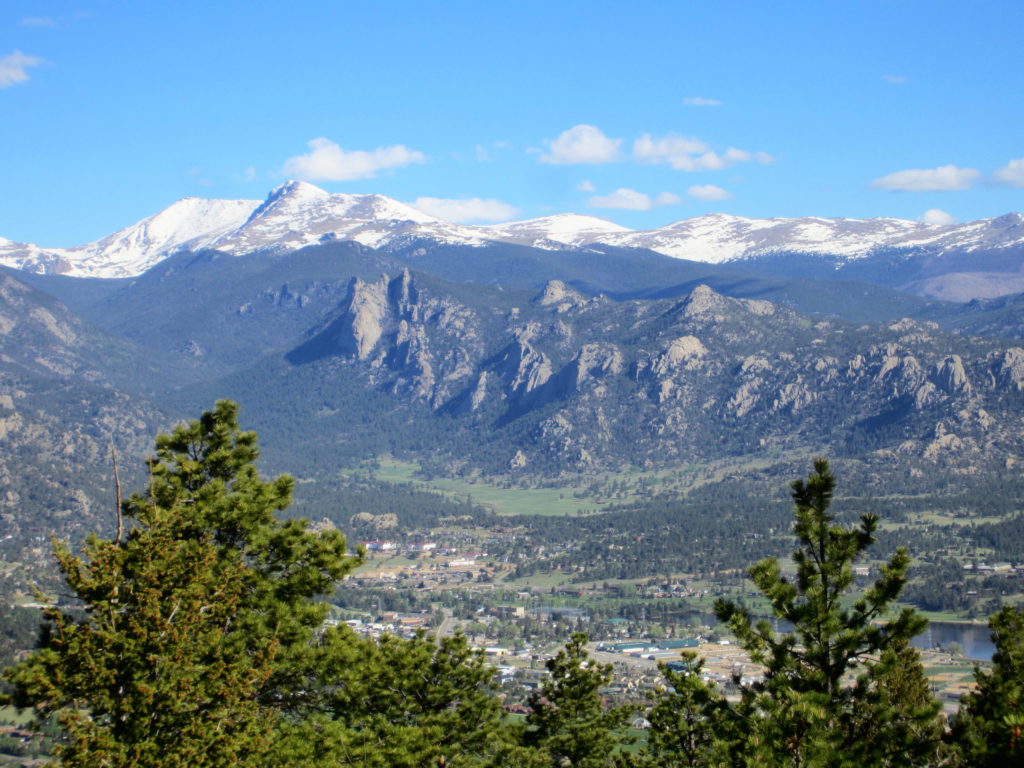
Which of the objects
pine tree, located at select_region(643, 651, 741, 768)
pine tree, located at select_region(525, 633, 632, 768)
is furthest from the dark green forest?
pine tree, located at select_region(525, 633, 632, 768)

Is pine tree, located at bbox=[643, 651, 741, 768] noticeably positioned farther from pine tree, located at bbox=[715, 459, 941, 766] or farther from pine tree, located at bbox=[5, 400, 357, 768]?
pine tree, located at bbox=[5, 400, 357, 768]

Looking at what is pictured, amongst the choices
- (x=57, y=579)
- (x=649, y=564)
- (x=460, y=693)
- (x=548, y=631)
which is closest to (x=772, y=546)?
(x=649, y=564)

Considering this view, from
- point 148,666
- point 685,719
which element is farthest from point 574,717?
point 148,666

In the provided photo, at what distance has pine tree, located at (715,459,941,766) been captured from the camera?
18609mm

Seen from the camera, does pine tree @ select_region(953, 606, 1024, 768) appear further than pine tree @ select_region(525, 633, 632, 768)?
No

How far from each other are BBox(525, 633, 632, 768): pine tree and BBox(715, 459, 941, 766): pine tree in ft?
62.3

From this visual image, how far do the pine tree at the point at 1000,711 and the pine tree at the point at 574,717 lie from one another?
51.6 ft

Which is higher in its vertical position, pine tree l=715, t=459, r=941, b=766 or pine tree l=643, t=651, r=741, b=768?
pine tree l=715, t=459, r=941, b=766

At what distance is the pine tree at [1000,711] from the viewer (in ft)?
51.4

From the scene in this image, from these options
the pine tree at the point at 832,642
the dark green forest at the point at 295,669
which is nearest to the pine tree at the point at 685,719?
the dark green forest at the point at 295,669

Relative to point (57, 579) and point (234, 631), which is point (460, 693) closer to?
point (234, 631)

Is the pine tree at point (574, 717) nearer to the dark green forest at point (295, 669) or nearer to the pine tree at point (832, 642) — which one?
the dark green forest at point (295, 669)

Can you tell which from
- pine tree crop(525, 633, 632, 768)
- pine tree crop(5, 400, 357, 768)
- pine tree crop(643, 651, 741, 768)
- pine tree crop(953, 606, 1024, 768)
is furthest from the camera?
pine tree crop(525, 633, 632, 768)

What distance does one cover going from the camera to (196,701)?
19.4 m
